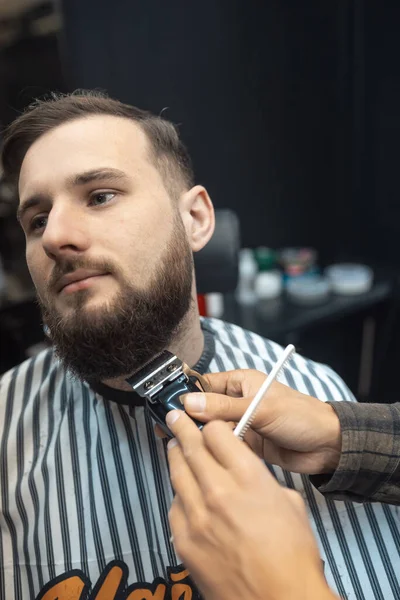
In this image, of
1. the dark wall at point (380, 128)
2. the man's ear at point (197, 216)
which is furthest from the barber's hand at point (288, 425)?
the dark wall at point (380, 128)

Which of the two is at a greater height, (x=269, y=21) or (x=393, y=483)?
(x=269, y=21)

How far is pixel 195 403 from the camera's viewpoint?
90cm

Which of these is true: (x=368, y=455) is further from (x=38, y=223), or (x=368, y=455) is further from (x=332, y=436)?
(x=38, y=223)

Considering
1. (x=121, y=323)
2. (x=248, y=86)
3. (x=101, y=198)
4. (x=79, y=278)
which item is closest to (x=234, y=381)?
(x=121, y=323)

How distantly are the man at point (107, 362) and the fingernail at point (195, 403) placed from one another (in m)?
0.22

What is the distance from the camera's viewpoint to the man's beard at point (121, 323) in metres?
1.05

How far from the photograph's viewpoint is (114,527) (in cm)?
119

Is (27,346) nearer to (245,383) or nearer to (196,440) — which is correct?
(245,383)

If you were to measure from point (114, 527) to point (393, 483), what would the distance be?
637mm

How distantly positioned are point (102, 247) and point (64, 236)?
0.08 m

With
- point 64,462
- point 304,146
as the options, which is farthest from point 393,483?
point 304,146

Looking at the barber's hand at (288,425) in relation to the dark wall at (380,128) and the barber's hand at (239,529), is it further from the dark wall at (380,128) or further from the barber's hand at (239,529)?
the dark wall at (380,128)

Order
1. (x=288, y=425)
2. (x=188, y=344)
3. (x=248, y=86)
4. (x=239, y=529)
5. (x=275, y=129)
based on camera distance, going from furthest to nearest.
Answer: (x=275, y=129), (x=248, y=86), (x=188, y=344), (x=288, y=425), (x=239, y=529)

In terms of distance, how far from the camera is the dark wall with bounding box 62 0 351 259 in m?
2.54
